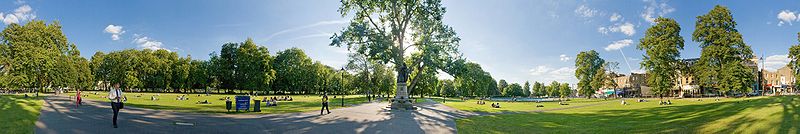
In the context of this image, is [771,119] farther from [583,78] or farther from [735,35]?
[583,78]

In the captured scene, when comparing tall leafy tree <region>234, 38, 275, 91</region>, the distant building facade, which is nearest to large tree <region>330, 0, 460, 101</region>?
tall leafy tree <region>234, 38, 275, 91</region>

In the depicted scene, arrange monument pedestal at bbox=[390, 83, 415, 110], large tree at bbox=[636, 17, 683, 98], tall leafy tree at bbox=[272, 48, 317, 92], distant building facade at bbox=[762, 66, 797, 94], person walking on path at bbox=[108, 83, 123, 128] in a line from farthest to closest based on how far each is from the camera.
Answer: distant building facade at bbox=[762, 66, 797, 94] → tall leafy tree at bbox=[272, 48, 317, 92] → large tree at bbox=[636, 17, 683, 98] → monument pedestal at bbox=[390, 83, 415, 110] → person walking on path at bbox=[108, 83, 123, 128]

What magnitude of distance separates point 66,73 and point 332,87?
54653mm

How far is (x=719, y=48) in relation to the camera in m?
49.0

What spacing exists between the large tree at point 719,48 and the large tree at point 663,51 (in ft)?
9.97

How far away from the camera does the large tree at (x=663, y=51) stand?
179ft

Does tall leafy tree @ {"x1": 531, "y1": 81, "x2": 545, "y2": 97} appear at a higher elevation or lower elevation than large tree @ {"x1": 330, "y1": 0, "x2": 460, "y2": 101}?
lower

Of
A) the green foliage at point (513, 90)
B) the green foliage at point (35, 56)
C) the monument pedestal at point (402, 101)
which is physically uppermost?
the green foliage at point (35, 56)

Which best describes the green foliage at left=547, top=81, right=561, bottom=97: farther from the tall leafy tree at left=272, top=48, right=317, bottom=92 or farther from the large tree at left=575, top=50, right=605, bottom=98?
the tall leafy tree at left=272, top=48, right=317, bottom=92

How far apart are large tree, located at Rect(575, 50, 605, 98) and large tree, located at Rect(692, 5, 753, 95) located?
2496 centimetres

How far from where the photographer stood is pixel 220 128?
1388 centimetres

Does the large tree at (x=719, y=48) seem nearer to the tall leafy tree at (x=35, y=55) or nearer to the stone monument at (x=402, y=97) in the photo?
the stone monument at (x=402, y=97)

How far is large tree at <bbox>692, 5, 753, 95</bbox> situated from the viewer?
158 ft

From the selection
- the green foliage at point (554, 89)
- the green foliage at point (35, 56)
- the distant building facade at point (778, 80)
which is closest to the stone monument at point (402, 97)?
the green foliage at point (35, 56)
